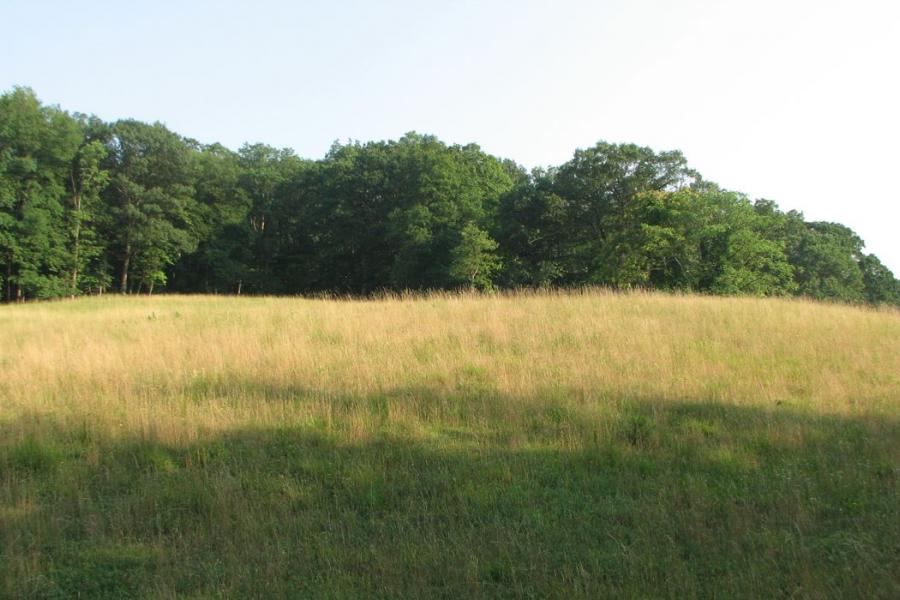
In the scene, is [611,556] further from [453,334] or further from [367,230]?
[367,230]

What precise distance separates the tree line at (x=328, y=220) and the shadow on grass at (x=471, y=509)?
24604 millimetres

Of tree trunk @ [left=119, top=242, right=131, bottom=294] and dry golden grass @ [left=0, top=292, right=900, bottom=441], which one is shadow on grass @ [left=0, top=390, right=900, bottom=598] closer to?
dry golden grass @ [left=0, top=292, right=900, bottom=441]

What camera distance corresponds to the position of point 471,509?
4.56 metres

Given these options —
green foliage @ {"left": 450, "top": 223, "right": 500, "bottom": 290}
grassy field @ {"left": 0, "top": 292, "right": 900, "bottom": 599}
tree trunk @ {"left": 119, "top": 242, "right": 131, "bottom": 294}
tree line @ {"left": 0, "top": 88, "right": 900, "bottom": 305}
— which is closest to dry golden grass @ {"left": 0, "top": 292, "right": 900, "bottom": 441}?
grassy field @ {"left": 0, "top": 292, "right": 900, "bottom": 599}

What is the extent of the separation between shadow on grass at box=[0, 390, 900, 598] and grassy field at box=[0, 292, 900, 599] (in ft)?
0.08

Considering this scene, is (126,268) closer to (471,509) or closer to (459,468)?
(459,468)

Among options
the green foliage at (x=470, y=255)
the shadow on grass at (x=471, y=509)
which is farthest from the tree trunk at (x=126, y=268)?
the shadow on grass at (x=471, y=509)

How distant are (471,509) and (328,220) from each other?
53.3 metres

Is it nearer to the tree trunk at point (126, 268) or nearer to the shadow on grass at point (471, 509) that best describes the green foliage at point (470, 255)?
the tree trunk at point (126, 268)

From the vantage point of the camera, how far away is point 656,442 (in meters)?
5.87

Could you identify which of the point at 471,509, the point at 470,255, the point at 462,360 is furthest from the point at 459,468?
the point at 470,255

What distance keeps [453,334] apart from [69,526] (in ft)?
25.1

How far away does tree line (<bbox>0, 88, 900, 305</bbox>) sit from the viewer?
42062mm

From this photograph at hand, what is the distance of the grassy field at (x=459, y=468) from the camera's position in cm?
370
